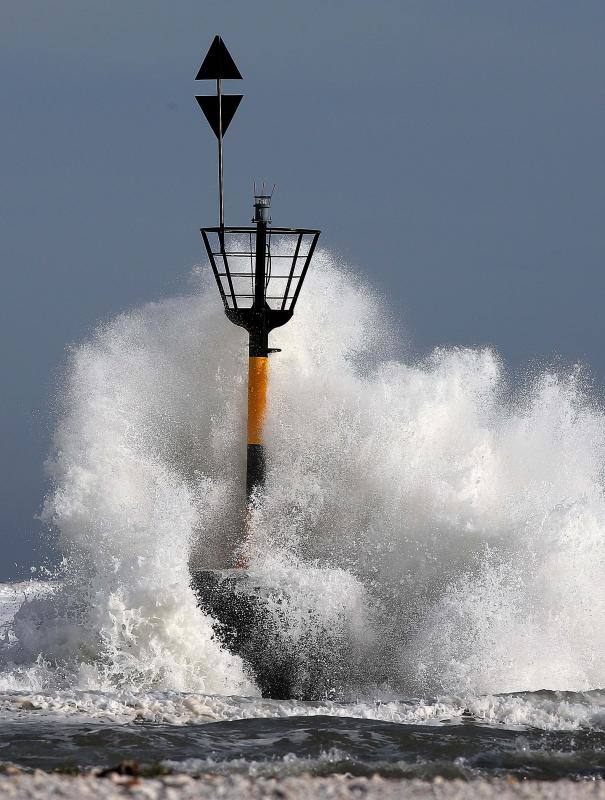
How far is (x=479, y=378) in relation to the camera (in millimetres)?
14680

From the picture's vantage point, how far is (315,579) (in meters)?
11.5

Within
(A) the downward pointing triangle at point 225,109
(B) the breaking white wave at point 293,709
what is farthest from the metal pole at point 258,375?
(B) the breaking white wave at point 293,709

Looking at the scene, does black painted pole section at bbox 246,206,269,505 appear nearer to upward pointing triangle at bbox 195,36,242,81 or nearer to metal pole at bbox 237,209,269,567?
metal pole at bbox 237,209,269,567

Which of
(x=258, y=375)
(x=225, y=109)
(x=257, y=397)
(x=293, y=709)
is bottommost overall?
(x=293, y=709)

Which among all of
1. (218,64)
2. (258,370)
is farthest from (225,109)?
(258,370)

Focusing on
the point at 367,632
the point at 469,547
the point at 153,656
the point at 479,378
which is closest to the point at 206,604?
the point at 153,656

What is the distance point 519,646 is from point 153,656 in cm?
382

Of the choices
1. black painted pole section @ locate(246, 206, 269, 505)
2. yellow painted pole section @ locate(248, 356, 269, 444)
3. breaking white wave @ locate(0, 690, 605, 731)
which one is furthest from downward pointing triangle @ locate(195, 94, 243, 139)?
breaking white wave @ locate(0, 690, 605, 731)

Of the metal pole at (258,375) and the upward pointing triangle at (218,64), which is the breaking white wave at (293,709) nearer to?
the metal pole at (258,375)

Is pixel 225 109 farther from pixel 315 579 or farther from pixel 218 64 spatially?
pixel 315 579

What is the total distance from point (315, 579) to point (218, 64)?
Result: 21.1 ft

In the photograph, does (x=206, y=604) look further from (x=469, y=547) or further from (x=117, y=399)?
(x=117, y=399)

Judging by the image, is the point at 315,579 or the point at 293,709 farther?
the point at 315,579

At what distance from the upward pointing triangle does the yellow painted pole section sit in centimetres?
356
